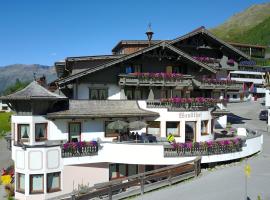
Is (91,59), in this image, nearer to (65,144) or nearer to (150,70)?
(150,70)

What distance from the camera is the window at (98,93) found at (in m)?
29.8

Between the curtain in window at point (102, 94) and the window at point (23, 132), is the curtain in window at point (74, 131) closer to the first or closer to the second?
the window at point (23, 132)

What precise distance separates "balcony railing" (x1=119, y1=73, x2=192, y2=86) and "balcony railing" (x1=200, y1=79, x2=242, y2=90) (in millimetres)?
4362

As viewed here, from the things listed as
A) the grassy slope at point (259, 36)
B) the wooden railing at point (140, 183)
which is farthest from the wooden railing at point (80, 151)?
the grassy slope at point (259, 36)

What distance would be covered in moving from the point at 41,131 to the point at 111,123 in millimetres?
4690

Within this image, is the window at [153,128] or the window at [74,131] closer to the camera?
the window at [74,131]

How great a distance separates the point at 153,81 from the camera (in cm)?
3030

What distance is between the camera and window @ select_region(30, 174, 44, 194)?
960 inches

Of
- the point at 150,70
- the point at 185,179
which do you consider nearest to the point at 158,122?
A: the point at 150,70

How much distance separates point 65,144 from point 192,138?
9.70m

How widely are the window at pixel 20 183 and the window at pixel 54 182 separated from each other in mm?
1620

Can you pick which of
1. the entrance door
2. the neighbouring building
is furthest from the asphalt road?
the entrance door

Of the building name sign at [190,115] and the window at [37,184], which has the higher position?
the building name sign at [190,115]

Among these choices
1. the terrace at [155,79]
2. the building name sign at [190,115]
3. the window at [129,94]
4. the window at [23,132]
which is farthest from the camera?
the window at [129,94]
